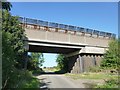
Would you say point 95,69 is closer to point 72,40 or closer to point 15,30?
point 72,40

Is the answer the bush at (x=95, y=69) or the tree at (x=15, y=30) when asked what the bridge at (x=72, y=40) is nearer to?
the bush at (x=95, y=69)

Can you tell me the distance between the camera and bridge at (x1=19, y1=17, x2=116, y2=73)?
38625mm

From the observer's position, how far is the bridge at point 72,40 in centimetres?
3862

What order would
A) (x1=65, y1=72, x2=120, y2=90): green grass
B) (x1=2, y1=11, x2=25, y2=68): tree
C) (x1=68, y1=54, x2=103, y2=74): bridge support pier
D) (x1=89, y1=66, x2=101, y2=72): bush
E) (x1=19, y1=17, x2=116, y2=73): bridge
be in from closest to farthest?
(x1=65, y1=72, x2=120, y2=90): green grass, (x1=2, y1=11, x2=25, y2=68): tree, (x1=19, y1=17, x2=116, y2=73): bridge, (x1=89, y1=66, x2=101, y2=72): bush, (x1=68, y1=54, x2=103, y2=74): bridge support pier

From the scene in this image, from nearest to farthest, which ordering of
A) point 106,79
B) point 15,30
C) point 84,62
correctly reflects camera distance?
point 106,79
point 15,30
point 84,62

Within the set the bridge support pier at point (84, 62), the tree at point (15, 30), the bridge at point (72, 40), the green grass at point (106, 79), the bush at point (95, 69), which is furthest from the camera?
the bridge support pier at point (84, 62)

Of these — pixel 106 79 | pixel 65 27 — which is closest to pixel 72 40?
pixel 65 27

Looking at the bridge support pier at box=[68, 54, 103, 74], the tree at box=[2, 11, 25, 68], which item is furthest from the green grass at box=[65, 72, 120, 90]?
the bridge support pier at box=[68, 54, 103, 74]

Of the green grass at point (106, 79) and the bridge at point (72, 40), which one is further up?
the bridge at point (72, 40)

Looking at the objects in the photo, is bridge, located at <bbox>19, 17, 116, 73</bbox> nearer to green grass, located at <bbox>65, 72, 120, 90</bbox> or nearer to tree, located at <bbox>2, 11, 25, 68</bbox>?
tree, located at <bbox>2, 11, 25, 68</bbox>

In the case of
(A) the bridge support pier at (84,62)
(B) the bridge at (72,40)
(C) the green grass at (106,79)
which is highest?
(B) the bridge at (72,40)

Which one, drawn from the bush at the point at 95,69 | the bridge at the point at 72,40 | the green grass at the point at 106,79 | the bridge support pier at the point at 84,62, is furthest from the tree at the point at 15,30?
the bush at the point at 95,69

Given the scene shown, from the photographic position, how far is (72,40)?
42781 millimetres

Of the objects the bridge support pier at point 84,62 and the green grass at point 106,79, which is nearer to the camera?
the green grass at point 106,79
